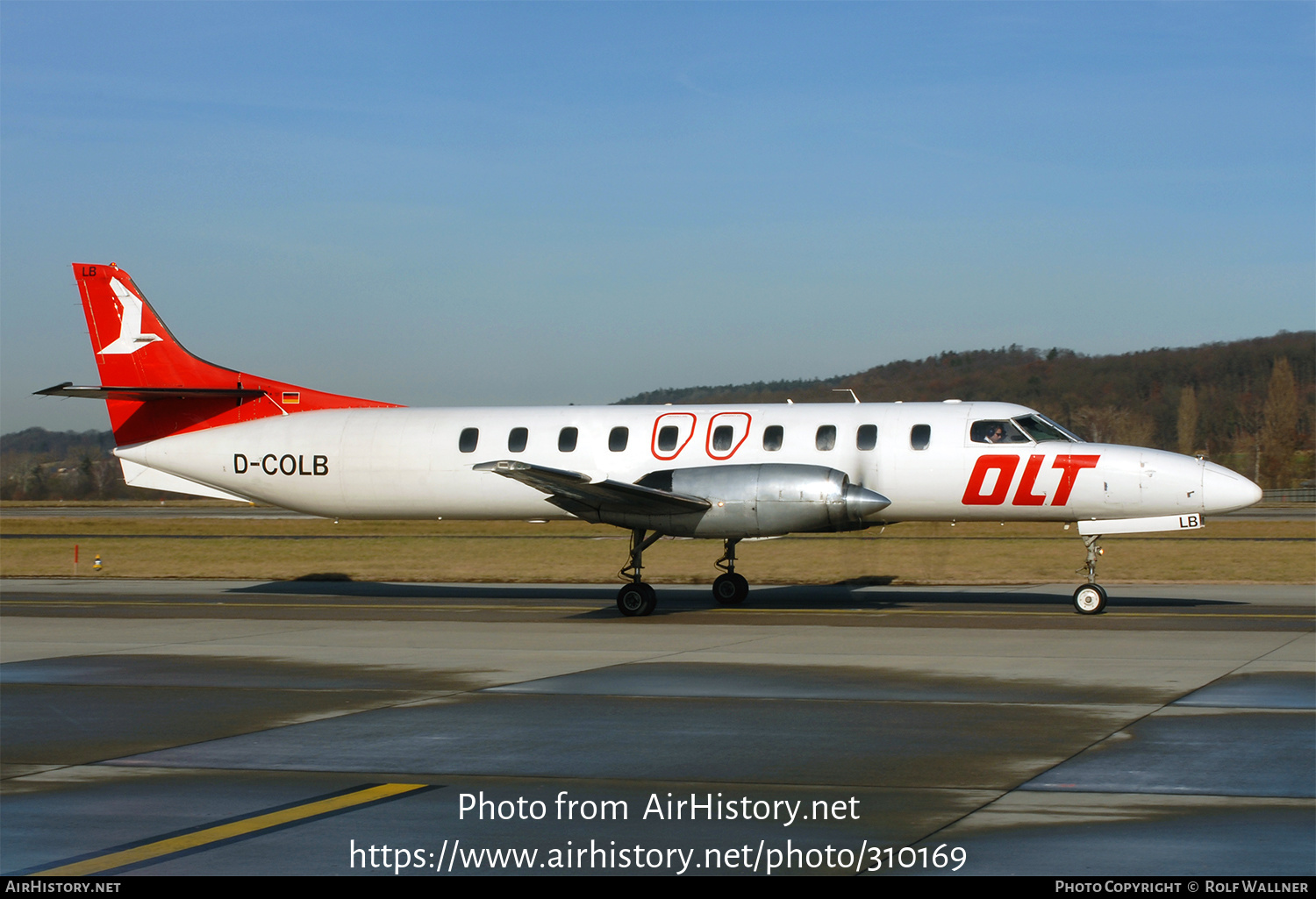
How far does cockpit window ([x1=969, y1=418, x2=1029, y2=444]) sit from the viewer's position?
19312mm

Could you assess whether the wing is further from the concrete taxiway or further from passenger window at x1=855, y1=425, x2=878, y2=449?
passenger window at x1=855, y1=425, x2=878, y2=449

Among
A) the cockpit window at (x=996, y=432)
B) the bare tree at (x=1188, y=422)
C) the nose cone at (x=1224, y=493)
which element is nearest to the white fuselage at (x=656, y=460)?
the nose cone at (x=1224, y=493)

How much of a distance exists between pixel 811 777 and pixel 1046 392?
88.4m

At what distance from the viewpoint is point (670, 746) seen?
938 centimetres

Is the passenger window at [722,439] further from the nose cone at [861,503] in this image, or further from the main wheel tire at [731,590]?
the nose cone at [861,503]

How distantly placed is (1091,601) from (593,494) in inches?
312

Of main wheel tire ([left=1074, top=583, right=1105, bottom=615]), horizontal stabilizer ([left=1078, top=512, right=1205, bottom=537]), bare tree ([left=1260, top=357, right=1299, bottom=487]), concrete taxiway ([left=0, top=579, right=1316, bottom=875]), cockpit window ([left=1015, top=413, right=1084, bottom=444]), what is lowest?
concrete taxiway ([left=0, top=579, right=1316, bottom=875])

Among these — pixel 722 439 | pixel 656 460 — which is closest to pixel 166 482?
pixel 656 460

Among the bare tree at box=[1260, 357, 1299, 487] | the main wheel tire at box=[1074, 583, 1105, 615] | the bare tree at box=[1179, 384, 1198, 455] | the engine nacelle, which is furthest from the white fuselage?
the bare tree at box=[1179, 384, 1198, 455]

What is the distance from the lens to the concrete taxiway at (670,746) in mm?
6578

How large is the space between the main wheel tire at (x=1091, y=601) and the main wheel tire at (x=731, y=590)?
5527 mm

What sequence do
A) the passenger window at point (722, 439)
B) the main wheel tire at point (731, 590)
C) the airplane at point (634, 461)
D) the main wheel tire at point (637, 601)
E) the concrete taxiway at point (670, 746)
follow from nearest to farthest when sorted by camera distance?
the concrete taxiway at point (670, 746) → the airplane at point (634, 461) → the main wheel tire at point (637, 601) → the passenger window at point (722, 439) → the main wheel tire at point (731, 590)

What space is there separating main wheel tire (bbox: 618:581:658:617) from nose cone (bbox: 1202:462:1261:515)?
8704 mm

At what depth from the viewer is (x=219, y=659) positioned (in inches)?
580
